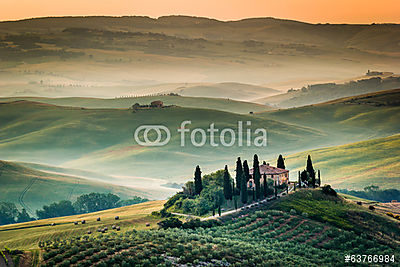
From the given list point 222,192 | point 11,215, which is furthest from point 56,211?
point 222,192

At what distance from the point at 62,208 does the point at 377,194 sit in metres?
80.5

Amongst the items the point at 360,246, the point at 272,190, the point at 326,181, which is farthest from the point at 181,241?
the point at 326,181

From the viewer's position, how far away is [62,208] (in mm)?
164000

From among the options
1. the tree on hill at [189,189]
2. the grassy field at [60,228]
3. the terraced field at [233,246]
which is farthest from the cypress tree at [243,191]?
the grassy field at [60,228]

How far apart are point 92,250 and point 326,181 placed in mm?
128965

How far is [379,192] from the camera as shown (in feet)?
565

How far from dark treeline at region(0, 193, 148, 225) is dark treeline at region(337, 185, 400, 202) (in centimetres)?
6140

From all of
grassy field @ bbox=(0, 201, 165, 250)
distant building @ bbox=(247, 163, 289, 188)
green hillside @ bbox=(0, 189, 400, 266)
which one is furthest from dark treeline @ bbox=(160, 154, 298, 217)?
grassy field @ bbox=(0, 201, 165, 250)

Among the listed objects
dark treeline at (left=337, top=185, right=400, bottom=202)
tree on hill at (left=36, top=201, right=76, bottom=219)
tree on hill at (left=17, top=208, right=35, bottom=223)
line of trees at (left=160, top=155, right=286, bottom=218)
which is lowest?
tree on hill at (left=17, top=208, right=35, bottom=223)

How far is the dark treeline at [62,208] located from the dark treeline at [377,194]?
61.4m

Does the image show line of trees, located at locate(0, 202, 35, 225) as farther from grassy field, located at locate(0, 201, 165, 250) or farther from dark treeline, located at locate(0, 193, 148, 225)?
grassy field, located at locate(0, 201, 165, 250)

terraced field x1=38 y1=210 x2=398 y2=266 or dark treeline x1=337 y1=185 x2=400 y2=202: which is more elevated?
terraced field x1=38 y1=210 x2=398 y2=266

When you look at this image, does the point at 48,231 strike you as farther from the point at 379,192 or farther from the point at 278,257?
the point at 379,192

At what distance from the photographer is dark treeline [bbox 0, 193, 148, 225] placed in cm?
16150
